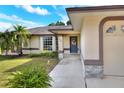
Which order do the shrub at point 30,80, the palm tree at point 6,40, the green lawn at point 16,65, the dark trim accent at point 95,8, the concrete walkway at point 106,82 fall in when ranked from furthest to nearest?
1. the palm tree at point 6,40
2. the green lawn at point 16,65
3. the concrete walkway at point 106,82
4. the dark trim accent at point 95,8
5. the shrub at point 30,80

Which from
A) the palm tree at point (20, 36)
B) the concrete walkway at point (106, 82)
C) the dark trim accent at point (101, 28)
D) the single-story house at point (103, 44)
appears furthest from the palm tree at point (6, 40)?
the concrete walkway at point (106, 82)

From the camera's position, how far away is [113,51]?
1013cm

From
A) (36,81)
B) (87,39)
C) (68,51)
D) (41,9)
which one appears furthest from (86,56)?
(41,9)

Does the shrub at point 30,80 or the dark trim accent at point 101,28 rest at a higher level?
the dark trim accent at point 101,28

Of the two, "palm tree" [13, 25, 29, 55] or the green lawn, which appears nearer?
the green lawn

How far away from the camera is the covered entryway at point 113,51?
1004 centimetres

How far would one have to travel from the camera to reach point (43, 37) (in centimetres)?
2489

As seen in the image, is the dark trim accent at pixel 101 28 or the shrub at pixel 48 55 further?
the shrub at pixel 48 55

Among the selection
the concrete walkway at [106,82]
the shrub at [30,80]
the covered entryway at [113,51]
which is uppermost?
the covered entryway at [113,51]

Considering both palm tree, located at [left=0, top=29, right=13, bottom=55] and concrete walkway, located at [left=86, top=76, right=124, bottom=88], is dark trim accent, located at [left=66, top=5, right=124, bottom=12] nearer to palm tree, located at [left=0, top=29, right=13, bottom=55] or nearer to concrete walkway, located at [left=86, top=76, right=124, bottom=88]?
concrete walkway, located at [left=86, top=76, right=124, bottom=88]

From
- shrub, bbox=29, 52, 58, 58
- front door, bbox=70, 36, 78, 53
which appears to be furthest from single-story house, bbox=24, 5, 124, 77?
front door, bbox=70, 36, 78, 53

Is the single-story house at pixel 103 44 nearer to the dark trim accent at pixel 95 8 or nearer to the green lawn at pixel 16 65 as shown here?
the dark trim accent at pixel 95 8

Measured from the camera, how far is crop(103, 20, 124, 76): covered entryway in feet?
32.9
